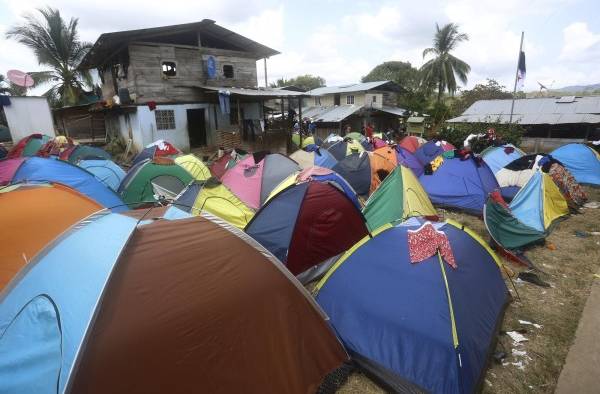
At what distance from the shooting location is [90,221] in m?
3.04

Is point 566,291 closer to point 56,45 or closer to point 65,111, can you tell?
point 65,111

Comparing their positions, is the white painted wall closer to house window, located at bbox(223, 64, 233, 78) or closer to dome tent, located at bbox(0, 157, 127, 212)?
house window, located at bbox(223, 64, 233, 78)

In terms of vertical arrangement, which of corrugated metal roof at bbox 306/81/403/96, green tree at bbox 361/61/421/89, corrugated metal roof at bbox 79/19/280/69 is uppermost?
green tree at bbox 361/61/421/89

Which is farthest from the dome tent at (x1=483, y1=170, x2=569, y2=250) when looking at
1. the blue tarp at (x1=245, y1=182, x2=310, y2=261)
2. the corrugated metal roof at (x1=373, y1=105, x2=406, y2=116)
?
the corrugated metal roof at (x1=373, y1=105, x2=406, y2=116)

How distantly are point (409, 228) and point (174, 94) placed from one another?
15646 mm

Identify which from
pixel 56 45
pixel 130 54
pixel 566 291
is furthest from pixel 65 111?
pixel 566 291

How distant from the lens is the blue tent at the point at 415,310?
9.82ft

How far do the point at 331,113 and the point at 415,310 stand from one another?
2652cm

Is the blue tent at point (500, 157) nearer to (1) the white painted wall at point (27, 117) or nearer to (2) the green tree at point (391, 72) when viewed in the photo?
(1) the white painted wall at point (27, 117)

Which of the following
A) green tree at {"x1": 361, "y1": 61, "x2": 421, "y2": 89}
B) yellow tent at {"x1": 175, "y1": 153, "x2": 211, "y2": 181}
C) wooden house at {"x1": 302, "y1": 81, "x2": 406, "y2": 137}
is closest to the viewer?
yellow tent at {"x1": 175, "y1": 153, "x2": 211, "y2": 181}

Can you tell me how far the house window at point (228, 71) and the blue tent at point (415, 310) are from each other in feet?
54.5

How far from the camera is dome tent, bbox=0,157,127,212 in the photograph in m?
6.64

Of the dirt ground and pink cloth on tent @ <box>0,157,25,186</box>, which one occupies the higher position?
pink cloth on tent @ <box>0,157,25,186</box>

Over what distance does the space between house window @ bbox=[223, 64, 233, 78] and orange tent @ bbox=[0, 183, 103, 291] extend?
1468cm
